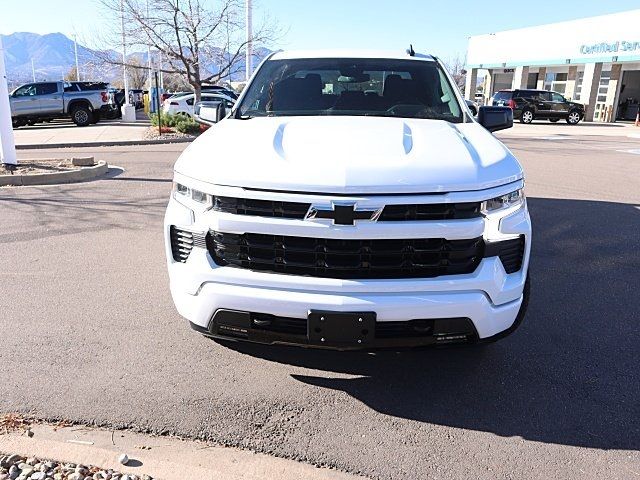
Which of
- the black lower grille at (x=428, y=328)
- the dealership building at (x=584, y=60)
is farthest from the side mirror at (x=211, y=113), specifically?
the dealership building at (x=584, y=60)

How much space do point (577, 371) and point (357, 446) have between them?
5.34 feet

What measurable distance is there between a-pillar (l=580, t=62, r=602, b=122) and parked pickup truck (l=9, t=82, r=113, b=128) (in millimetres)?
28175

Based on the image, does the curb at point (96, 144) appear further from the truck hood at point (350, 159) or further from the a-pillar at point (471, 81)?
the a-pillar at point (471, 81)

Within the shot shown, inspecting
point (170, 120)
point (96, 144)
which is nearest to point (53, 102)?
point (170, 120)

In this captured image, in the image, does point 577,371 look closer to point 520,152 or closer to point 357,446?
point 357,446

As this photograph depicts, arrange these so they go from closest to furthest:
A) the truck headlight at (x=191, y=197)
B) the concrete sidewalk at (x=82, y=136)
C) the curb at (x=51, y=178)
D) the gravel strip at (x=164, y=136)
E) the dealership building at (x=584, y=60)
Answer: the truck headlight at (x=191, y=197), the curb at (x=51, y=178), the concrete sidewalk at (x=82, y=136), the gravel strip at (x=164, y=136), the dealership building at (x=584, y=60)

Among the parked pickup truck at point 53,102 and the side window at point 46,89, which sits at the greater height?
the side window at point 46,89

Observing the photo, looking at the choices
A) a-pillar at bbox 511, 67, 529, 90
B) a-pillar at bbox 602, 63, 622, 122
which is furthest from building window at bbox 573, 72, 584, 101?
a-pillar at bbox 511, 67, 529, 90

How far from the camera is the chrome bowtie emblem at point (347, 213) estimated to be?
2.66m

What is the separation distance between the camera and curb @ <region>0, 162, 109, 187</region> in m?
9.07

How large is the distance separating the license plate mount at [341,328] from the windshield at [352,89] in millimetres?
2049

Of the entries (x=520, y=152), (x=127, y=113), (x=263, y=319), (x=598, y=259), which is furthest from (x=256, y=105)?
(x=127, y=113)

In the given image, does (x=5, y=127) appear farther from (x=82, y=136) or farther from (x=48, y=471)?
(x=48, y=471)

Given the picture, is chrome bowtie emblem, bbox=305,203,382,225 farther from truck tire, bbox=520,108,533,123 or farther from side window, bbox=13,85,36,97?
truck tire, bbox=520,108,533,123
